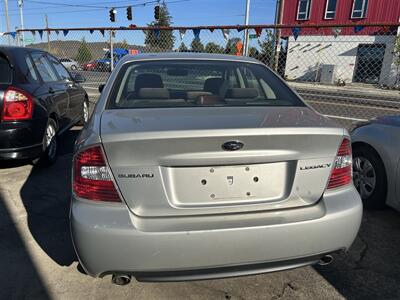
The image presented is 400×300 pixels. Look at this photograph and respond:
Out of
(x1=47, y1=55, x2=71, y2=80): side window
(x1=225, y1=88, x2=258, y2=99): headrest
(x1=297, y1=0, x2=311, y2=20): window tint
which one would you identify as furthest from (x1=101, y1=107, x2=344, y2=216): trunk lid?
(x1=297, y1=0, x2=311, y2=20): window tint

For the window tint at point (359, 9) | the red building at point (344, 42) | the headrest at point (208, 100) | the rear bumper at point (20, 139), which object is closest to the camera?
the headrest at point (208, 100)

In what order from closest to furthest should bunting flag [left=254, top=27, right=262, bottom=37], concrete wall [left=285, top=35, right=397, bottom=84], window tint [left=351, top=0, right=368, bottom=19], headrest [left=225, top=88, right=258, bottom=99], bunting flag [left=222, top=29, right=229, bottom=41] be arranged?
1. headrest [left=225, top=88, right=258, bottom=99]
2. bunting flag [left=254, top=27, right=262, bottom=37]
3. bunting flag [left=222, top=29, right=229, bottom=41]
4. concrete wall [left=285, top=35, right=397, bottom=84]
5. window tint [left=351, top=0, right=368, bottom=19]

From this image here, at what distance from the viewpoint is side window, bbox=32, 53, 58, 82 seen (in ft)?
17.7

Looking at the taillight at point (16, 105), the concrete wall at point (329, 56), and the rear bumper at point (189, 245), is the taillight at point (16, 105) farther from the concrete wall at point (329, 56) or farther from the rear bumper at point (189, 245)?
the concrete wall at point (329, 56)

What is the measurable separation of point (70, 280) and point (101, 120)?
3.91 ft

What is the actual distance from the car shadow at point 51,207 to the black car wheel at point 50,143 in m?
0.11

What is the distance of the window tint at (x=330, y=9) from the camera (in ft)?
113

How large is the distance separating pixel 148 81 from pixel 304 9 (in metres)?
36.5

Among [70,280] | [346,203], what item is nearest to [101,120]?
[70,280]

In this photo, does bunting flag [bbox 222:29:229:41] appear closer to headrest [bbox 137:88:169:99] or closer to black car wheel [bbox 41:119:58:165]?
black car wheel [bbox 41:119:58:165]

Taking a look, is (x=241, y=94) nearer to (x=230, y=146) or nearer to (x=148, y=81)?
(x=148, y=81)

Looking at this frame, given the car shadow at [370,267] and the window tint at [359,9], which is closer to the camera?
the car shadow at [370,267]

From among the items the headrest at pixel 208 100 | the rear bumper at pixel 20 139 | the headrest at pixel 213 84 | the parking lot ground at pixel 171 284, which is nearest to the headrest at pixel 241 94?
the headrest at pixel 208 100

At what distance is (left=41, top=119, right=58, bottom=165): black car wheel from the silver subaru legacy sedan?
2.97 meters
